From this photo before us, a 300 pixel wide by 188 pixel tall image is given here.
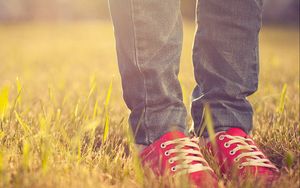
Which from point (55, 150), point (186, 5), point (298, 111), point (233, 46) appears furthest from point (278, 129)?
point (186, 5)

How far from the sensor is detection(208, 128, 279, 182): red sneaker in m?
1.21

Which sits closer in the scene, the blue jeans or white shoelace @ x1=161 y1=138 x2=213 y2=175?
white shoelace @ x1=161 y1=138 x2=213 y2=175

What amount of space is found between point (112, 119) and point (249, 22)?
0.82m

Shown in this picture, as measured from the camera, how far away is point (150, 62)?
4.22ft


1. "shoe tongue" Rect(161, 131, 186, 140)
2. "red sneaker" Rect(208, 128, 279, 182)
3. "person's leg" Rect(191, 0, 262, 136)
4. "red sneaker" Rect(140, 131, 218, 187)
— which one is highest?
"person's leg" Rect(191, 0, 262, 136)

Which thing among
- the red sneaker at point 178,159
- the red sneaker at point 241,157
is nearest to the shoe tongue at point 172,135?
the red sneaker at point 178,159

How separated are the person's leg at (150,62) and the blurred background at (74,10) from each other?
20677mm

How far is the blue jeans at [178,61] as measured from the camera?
1279mm

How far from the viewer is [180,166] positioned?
1.19 meters

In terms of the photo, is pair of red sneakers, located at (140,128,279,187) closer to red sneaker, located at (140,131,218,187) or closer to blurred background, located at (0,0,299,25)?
red sneaker, located at (140,131,218,187)

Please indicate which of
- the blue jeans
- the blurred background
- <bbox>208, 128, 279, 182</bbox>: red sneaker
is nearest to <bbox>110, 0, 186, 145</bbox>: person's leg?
the blue jeans

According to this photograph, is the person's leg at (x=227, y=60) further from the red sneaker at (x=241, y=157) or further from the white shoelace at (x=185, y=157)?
the white shoelace at (x=185, y=157)

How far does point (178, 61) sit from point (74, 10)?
2466 cm

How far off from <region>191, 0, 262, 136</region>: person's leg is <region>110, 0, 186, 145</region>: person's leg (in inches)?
7.2
